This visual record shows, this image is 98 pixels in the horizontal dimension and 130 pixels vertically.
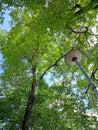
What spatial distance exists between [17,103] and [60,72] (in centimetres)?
316

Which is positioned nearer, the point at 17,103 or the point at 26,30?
the point at 26,30

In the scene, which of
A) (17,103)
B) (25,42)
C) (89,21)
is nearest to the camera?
(89,21)

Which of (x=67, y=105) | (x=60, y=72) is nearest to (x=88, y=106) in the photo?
(x=67, y=105)

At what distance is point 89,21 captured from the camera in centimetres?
1479

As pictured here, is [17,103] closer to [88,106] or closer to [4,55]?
[4,55]

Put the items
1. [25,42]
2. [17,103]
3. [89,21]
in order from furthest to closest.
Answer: [17,103], [25,42], [89,21]

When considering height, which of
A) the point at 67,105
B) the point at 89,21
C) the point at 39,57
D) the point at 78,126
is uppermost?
the point at 39,57

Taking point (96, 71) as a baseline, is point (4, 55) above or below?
above

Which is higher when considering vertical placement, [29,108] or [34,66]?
[34,66]

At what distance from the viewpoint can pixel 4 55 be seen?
664 inches

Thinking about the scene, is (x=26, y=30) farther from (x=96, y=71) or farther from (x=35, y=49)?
(x=96, y=71)

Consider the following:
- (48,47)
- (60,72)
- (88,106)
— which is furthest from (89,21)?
(88,106)

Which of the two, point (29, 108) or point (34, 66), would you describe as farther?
point (34, 66)

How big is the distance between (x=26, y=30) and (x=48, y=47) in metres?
1.58
